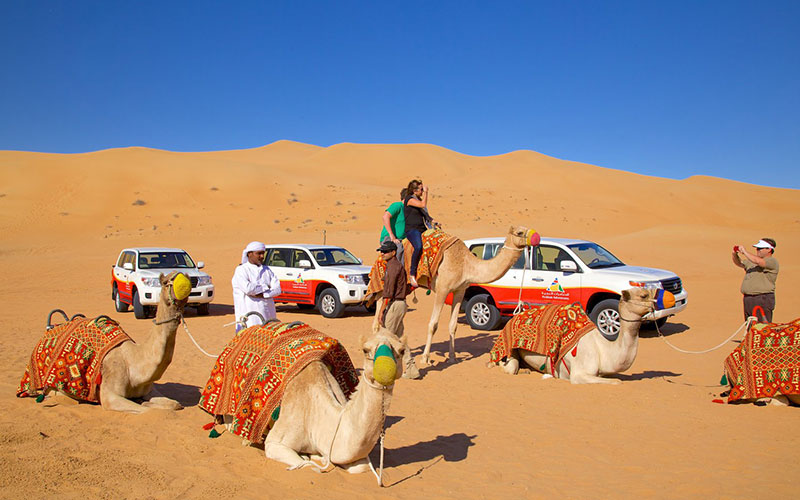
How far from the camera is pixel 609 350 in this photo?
7.79 metres

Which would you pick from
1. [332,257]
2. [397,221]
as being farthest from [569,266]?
[332,257]

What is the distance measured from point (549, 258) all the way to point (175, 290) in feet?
30.3

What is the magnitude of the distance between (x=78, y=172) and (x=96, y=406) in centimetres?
5616

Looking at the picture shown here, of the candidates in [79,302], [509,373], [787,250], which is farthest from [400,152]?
[509,373]

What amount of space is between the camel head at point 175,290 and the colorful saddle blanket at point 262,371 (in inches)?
26.4

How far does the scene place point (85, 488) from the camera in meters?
4.48

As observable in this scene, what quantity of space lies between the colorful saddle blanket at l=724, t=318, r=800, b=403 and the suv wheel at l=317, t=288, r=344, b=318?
962 centimetres

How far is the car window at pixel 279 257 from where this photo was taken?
16.2 meters

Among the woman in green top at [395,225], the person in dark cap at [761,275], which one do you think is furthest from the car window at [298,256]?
the person in dark cap at [761,275]

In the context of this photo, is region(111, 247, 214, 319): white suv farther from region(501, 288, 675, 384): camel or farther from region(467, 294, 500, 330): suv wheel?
region(501, 288, 675, 384): camel

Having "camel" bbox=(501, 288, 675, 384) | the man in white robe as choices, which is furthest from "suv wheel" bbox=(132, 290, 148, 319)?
"camel" bbox=(501, 288, 675, 384)

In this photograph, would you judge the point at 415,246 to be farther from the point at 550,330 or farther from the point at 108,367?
the point at 108,367

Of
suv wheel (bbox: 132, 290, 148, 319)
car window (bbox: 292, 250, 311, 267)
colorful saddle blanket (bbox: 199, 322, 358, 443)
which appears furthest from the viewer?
car window (bbox: 292, 250, 311, 267)

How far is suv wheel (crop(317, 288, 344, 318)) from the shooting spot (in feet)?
49.0
